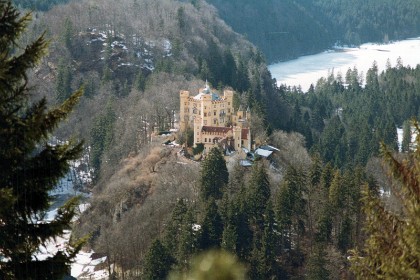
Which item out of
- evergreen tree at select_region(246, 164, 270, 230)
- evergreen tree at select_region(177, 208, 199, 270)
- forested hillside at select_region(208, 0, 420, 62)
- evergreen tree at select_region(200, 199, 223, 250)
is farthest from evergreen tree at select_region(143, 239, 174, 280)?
forested hillside at select_region(208, 0, 420, 62)

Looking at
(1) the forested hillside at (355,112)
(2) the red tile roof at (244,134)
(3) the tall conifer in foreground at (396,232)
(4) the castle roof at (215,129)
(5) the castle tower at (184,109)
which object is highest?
(3) the tall conifer in foreground at (396,232)

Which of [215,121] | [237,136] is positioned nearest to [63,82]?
[215,121]

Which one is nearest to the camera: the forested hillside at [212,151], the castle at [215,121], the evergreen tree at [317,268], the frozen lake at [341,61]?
the evergreen tree at [317,268]

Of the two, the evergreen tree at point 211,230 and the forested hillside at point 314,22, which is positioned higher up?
the forested hillside at point 314,22

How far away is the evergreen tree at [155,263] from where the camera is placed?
32.5 m

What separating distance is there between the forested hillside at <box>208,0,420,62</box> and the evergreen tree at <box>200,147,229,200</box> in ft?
376

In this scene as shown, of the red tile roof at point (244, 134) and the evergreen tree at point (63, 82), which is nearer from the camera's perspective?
the red tile roof at point (244, 134)

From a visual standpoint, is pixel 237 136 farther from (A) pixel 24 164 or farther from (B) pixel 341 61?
(B) pixel 341 61

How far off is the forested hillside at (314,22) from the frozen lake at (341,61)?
174 inches

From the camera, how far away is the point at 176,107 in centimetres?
5759

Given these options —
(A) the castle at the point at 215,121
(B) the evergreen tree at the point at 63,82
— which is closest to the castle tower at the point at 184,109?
(A) the castle at the point at 215,121

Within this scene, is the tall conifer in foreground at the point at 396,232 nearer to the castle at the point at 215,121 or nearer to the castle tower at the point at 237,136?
the castle at the point at 215,121

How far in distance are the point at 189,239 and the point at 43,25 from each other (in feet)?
168

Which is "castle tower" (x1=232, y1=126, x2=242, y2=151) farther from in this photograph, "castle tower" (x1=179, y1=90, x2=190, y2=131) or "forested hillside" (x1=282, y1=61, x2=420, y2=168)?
"forested hillside" (x1=282, y1=61, x2=420, y2=168)
